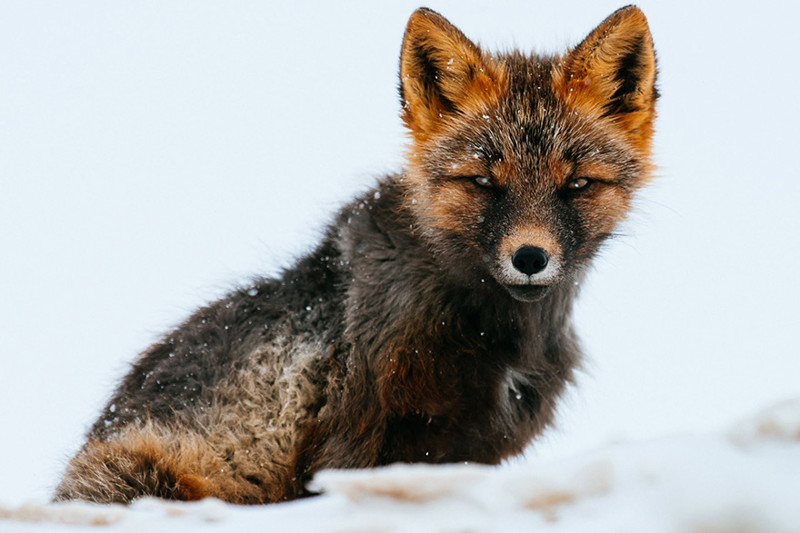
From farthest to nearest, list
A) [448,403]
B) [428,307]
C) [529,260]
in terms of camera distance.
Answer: [428,307]
[448,403]
[529,260]

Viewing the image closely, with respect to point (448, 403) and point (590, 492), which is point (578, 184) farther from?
point (590, 492)

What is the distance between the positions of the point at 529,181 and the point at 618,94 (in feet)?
4.30

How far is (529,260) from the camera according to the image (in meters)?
4.93

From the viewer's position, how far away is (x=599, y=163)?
5496 mm

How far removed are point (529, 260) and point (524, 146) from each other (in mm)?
909

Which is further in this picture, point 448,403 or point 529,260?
point 448,403

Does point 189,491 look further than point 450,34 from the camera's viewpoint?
No

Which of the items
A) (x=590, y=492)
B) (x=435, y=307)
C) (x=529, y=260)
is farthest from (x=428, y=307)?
(x=590, y=492)

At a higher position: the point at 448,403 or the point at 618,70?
the point at 618,70

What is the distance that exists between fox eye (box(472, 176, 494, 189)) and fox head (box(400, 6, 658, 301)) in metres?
0.01

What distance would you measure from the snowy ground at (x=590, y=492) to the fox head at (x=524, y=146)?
301 cm

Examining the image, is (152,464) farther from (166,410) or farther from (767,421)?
(767,421)

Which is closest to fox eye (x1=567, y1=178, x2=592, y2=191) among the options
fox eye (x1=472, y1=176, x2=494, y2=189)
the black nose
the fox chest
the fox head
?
the fox head

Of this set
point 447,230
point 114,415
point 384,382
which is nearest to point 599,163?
point 447,230
